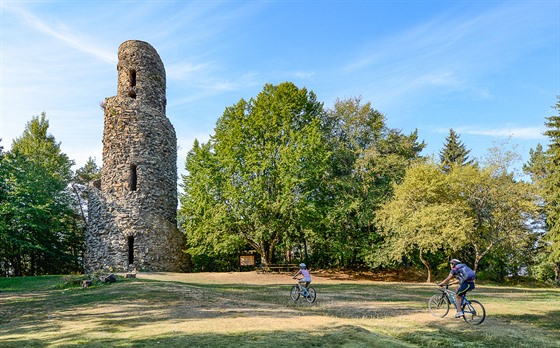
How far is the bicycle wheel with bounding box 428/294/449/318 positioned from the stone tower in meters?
22.3

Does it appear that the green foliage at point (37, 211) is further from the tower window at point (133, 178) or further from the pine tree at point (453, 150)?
the pine tree at point (453, 150)

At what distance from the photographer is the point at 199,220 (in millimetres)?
30766

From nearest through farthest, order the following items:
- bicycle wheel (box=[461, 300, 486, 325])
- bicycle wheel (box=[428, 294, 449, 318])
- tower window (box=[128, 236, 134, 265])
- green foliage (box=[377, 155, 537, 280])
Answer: bicycle wheel (box=[461, 300, 486, 325]) < bicycle wheel (box=[428, 294, 449, 318]) < green foliage (box=[377, 155, 537, 280]) < tower window (box=[128, 236, 134, 265])

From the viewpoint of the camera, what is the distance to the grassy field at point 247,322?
838 centimetres

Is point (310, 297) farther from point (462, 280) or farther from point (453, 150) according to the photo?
point (453, 150)

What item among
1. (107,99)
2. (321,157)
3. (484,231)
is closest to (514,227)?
(484,231)

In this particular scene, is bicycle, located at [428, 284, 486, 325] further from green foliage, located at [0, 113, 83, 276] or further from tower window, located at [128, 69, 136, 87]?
tower window, located at [128, 69, 136, 87]

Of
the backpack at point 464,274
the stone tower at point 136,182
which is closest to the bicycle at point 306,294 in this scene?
the backpack at point 464,274

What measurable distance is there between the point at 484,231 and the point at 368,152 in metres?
11.1

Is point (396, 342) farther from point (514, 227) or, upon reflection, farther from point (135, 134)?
point (135, 134)

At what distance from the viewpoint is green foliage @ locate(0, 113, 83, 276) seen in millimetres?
29984

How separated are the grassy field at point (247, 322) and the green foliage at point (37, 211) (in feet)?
51.8

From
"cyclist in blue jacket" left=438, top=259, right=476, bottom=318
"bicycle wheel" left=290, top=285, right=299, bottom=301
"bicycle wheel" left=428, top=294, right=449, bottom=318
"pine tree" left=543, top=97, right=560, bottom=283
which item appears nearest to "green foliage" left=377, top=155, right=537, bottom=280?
"pine tree" left=543, top=97, right=560, bottom=283

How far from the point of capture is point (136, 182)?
100 ft
